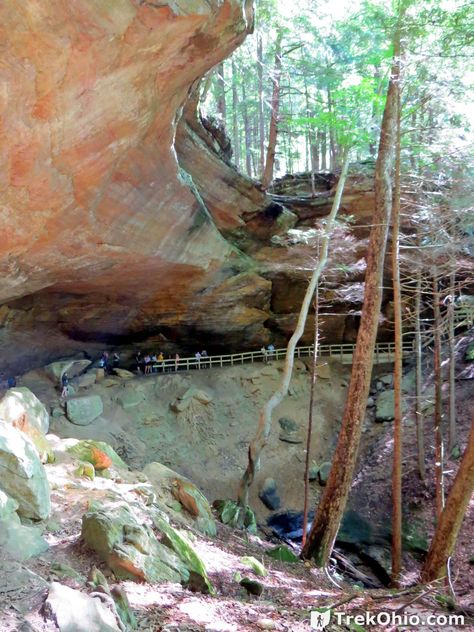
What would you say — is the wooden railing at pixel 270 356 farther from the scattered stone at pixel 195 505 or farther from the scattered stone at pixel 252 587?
the scattered stone at pixel 252 587

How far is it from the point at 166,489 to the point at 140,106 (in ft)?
24.1

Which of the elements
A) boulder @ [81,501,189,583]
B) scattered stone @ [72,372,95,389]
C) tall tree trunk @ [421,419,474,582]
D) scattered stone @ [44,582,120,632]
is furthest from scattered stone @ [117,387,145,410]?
scattered stone @ [44,582,120,632]

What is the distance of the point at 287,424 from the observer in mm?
17109

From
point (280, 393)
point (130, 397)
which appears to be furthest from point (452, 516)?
point (130, 397)

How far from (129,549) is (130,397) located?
11511mm

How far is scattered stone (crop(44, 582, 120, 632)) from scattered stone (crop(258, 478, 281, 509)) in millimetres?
11443

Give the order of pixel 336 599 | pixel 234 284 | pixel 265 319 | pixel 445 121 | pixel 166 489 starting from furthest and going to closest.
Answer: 1. pixel 265 319
2. pixel 234 284
3. pixel 445 121
4. pixel 166 489
5. pixel 336 599

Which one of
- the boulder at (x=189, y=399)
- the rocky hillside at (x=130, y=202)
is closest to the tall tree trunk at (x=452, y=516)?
the rocky hillside at (x=130, y=202)

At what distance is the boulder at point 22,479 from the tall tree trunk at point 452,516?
5.27m

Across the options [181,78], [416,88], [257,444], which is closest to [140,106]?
[181,78]

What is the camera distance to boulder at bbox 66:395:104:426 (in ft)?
46.6

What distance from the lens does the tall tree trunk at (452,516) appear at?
605 centimetres

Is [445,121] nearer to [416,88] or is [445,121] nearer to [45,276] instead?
[416,88]

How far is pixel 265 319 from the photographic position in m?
19.5
